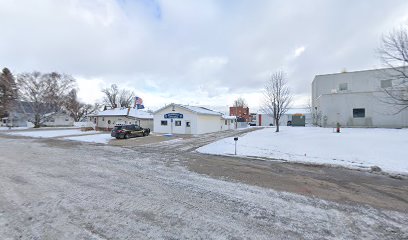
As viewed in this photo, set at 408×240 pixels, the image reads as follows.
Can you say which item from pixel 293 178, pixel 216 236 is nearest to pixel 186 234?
pixel 216 236

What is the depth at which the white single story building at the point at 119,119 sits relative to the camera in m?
34.9

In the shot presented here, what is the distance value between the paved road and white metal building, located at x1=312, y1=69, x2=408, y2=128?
32987 millimetres

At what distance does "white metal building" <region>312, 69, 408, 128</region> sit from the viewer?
96.7 ft

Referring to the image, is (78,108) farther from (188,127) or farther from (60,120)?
(188,127)

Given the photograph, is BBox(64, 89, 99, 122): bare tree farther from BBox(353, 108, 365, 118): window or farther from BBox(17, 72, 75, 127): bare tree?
BBox(353, 108, 365, 118): window

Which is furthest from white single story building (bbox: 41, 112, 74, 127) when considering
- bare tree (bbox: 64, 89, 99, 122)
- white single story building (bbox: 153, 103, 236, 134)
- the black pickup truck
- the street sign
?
the black pickup truck

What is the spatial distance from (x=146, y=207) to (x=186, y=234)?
4.56 ft

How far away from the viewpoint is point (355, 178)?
702cm

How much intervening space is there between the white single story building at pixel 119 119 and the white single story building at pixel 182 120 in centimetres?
615

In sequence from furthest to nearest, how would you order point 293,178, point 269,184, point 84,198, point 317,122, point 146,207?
point 317,122 < point 293,178 < point 269,184 < point 84,198 < point 146,207

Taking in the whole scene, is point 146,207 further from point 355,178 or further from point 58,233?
point 355,178

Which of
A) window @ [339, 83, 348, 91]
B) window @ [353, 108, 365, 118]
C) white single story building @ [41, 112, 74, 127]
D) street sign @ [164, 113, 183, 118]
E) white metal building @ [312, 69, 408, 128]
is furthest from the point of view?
white single story building @ [41, 112, 74, 127]

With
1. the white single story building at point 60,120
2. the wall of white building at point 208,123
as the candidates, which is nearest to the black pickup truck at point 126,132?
the wall of white building at point 208,123

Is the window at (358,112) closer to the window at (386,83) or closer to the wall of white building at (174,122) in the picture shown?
the window at (386,83)
